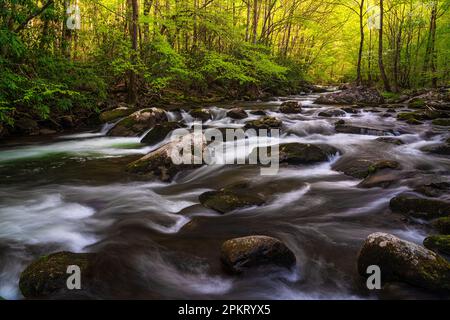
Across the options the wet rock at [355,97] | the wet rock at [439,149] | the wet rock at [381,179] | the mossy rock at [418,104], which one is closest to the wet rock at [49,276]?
the wet rock at [381,179]

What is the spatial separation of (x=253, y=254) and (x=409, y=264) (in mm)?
1372

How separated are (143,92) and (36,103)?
5.90m

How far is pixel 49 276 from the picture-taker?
10.7ft

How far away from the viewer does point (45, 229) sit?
4.68 meters

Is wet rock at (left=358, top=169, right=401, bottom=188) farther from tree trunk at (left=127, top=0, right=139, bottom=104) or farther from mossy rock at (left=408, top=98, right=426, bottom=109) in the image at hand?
mossy rock at (left=408, top=98, right=426, bottom=109)

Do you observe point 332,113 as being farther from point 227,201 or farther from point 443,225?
point 443,225

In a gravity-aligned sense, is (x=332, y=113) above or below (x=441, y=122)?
above

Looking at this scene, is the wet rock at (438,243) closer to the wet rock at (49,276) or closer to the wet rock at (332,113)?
the wet rock at (49,276)

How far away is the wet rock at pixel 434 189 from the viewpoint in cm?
526

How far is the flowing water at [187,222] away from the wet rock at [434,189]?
1.17ft

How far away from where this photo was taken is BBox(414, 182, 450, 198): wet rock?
17.3 ft

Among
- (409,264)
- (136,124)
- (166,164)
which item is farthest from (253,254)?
(136,124)
